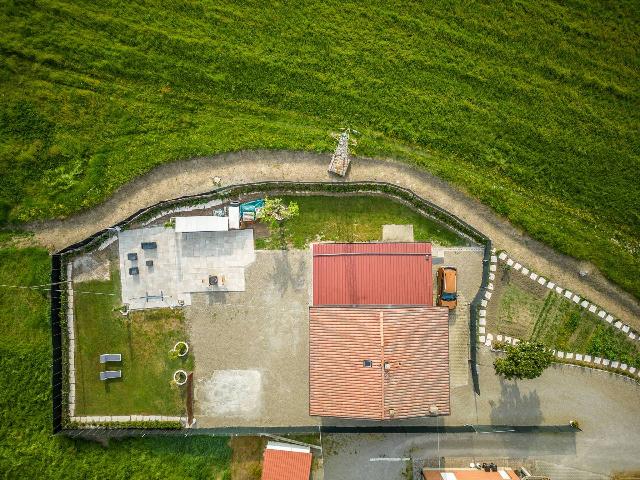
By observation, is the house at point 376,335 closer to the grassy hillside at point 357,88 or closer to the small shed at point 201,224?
the small shed at point 201,224

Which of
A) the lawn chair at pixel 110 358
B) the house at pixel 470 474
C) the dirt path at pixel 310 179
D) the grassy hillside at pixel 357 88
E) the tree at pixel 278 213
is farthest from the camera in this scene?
the grassy hillside at pixel 357 88

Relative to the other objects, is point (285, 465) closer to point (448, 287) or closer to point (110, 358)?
point (110, 358)

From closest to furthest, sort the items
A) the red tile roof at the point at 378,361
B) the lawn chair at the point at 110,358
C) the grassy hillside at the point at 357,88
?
1. the red tile roof at the point at 378,361
2. the lawn chair at the point at 110,358
3. the grassy hillside at the point at 357,88

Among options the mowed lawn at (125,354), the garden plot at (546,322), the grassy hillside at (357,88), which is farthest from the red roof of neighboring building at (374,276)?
the mowed lawn at (125,354)

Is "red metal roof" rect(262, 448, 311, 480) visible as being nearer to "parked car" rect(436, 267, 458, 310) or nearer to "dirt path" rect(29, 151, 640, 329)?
"parked car" rect(436, 267, 458, 310)

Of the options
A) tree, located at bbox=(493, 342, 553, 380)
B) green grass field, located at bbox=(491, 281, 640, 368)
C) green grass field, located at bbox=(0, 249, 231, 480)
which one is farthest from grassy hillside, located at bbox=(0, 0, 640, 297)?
tree, located at bbox=(493, 342, 553, 380)

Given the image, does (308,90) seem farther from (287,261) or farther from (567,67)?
(567,67)

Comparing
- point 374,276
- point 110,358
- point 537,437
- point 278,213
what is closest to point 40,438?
point 110,358
